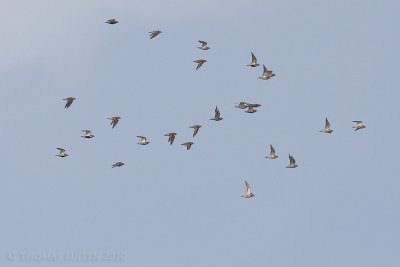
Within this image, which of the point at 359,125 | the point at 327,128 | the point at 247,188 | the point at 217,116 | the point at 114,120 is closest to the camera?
the point at 114,120

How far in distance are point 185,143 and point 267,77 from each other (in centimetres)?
1250

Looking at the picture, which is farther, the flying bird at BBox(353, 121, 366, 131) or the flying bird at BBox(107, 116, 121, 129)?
the flying bird at BBox(353, 121, 366, 131)

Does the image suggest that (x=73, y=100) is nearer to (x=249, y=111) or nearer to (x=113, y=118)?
(x=113, y=118)

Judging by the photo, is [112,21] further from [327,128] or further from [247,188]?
[327,128]

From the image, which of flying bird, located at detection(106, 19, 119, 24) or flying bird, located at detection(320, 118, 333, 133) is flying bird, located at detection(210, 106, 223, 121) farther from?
flying bird, located at detection(106, 19, 119, 24)

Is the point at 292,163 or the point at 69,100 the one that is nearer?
the point at 69,100

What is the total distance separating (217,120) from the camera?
148 m

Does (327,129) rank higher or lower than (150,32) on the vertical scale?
lower

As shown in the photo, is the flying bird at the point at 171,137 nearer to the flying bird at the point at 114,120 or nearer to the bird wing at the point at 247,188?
the flying bird at the point at 114,120

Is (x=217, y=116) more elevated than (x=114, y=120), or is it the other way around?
(x=217, y=116)

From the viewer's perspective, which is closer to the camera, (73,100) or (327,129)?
(73,100)

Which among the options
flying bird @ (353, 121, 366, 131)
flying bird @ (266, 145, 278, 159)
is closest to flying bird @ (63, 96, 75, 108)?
flying bird @ (266, 145, 278, 159)

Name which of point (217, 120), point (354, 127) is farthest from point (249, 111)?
point (354, 127)

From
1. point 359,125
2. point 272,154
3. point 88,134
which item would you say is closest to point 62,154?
point 88,134
